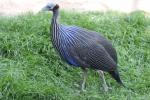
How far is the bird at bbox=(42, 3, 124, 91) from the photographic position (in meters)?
6.58

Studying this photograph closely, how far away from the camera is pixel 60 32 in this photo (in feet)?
21.7

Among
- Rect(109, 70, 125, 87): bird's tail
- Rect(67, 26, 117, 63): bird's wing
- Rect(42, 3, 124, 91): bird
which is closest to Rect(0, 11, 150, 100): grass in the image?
Rect(109, 70, 125, 87): bird's tail

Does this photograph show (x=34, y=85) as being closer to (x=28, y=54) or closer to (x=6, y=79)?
(x=6, y=79)

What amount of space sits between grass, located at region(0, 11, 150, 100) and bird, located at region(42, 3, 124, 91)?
A: 0.32m

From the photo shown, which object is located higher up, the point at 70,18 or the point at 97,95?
the point at 70,18

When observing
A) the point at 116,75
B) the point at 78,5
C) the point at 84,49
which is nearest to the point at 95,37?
the point at 84,49

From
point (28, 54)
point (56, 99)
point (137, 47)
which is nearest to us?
point (56, 99)

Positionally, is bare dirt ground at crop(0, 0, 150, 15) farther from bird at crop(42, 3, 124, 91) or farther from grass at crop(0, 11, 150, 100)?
bird at crop(42, 3, 124, 91)

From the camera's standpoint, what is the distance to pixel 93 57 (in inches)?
265

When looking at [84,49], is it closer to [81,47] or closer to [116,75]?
[81,47]

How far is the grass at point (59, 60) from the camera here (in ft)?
21.6

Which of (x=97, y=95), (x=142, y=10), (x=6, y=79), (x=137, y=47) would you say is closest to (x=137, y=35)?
(x=137, y=47)

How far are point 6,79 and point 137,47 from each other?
2.29 m

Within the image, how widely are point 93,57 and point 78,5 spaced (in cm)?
254
